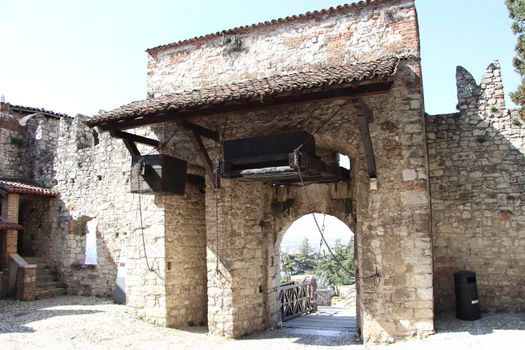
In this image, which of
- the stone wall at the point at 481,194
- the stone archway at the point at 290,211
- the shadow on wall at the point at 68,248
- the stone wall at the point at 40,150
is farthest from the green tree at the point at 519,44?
the stone wall at the point at 40,150

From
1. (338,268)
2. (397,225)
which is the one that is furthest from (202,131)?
(338,268)

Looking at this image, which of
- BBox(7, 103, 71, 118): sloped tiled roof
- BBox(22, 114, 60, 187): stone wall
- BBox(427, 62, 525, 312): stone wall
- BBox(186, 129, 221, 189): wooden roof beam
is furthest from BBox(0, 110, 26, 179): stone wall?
BBox(427, 62, 525, 312): stone wall

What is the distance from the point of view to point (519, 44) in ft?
27.9

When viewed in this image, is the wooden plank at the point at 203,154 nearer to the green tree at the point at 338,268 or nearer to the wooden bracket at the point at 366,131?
the wooden bracket at the point at 366,131

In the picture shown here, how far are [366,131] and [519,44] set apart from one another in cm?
429

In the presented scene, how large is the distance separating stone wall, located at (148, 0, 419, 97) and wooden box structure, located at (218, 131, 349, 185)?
246 cm

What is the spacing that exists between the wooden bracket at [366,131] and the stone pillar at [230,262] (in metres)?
2.63

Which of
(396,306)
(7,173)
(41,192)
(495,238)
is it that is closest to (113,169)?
(41,192)

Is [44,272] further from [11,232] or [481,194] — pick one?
[481,194]

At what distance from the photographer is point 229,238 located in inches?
328

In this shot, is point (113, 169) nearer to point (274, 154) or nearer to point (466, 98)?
point (274, 154)

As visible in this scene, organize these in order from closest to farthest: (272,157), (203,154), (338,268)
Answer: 1. (272,157)
2. (203,154)
3. (338,268)

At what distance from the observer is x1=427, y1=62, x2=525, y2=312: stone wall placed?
8.40 m

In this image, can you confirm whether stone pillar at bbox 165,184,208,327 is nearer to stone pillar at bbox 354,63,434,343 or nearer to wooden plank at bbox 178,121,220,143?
wooden plank at bbox 178,121,220,143
